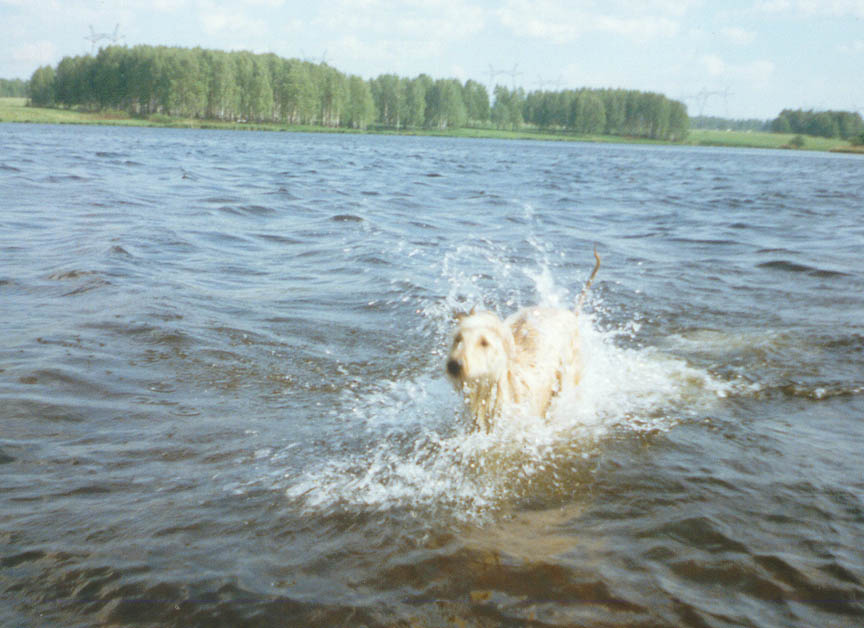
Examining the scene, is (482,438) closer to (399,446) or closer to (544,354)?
(399,446)

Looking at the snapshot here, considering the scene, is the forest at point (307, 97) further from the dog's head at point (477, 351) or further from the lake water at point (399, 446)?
the dog's head at point (477, 351)

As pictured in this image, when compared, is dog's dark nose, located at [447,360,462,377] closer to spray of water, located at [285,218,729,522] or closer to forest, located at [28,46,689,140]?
spray of water, located at [285,218,729,522]

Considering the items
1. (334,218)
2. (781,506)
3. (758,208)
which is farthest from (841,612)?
(758,208)

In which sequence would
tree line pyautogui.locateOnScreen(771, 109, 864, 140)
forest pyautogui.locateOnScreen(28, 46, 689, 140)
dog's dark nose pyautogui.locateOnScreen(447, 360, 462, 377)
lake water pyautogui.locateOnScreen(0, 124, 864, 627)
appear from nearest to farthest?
lake water pyautogui.locateOnScreen(0, 124, 864, 627) < dog's dark nose pyautogui.locateOnScreen(447, 360, 462, 377) < forest pyautogui.locateOnScreen(28, 46, 689, 140) < tree line pyautogui.locateOnScreen(771, 109, 864, 140)

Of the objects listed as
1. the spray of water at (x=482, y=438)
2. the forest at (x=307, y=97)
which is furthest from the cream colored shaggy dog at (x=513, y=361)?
the forest at (x=307, y=97)

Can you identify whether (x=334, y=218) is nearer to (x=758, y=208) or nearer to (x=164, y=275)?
(x=164, y=275)

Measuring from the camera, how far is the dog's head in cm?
462

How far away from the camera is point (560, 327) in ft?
21.6

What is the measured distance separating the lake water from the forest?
115558 millimetres

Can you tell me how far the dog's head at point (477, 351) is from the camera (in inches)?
182

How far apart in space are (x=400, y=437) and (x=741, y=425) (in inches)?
124

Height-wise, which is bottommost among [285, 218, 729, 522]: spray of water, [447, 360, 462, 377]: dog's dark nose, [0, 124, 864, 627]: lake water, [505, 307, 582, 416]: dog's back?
[285, 218, 729, 522]: spray of water

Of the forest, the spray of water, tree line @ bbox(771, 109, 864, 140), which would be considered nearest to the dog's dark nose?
the spray of water

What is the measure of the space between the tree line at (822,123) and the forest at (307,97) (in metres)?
27.7
